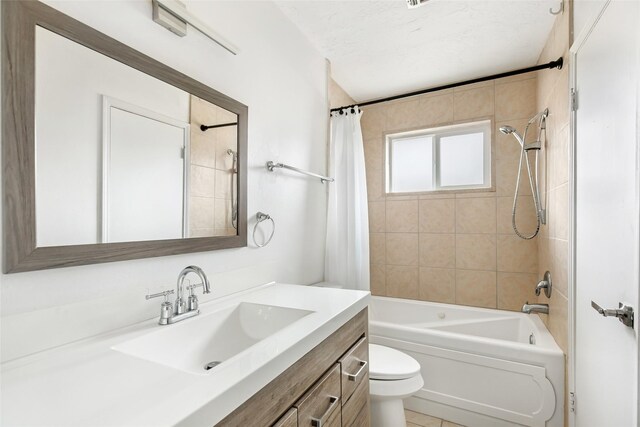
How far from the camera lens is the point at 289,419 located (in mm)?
801

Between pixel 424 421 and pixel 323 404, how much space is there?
4.41ft

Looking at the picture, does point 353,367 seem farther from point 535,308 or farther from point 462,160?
point 462,160

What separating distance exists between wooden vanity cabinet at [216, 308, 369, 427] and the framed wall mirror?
620 mm

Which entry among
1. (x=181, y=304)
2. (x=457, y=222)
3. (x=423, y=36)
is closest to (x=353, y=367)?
(x=181, y=304)

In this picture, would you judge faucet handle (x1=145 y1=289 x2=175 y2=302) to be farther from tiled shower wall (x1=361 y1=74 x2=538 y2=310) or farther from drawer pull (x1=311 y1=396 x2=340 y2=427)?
tiled shower wall (x1=361 y1=74 x2=538 y2=310)

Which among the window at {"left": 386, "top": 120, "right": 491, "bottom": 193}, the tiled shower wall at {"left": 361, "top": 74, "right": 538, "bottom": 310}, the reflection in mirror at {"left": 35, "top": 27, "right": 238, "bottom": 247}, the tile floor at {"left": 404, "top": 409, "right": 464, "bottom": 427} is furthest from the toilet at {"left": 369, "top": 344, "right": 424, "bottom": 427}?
the window at {"left": 386, "top": 120, "right": 491, "bottom": 193}

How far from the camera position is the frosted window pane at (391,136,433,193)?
9.65ft

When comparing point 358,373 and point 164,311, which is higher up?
point 164,311

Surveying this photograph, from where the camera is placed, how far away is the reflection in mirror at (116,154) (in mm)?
808

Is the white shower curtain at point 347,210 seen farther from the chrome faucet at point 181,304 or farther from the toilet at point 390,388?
the chrome faucet at point 181,304

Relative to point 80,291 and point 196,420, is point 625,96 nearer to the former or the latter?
point 196,420

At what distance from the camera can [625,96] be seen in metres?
1.01

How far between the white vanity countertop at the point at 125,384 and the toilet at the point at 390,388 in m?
0.87

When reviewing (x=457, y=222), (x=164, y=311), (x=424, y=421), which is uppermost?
(x=457, y=222)
